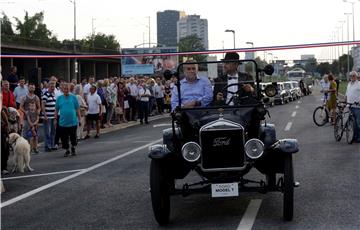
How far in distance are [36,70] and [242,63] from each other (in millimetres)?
11586

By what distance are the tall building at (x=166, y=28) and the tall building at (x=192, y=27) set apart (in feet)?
5.21

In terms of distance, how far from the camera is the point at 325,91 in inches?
813

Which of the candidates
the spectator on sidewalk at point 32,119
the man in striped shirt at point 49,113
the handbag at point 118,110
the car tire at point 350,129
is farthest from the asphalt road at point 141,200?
the handbag at point 118,110

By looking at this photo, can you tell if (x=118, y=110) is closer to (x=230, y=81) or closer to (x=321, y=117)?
(x=321, y=117)

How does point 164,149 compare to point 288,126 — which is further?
point 288,126

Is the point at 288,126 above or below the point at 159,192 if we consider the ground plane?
above

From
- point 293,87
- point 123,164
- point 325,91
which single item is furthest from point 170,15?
point 123,164

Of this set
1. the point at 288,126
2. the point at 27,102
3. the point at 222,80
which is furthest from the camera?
the point at 288,126

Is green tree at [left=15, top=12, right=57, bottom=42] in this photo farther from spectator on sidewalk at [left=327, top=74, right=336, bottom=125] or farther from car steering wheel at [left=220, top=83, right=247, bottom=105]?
car steering wheel at [left=220, top=83, right=247, bottom=105]

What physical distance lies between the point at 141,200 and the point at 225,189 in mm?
2050

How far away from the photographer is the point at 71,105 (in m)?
14.4

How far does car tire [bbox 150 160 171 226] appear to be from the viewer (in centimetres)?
682

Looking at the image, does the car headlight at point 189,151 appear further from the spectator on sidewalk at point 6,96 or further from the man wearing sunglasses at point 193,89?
the spectator on sidewalk at point 6,96

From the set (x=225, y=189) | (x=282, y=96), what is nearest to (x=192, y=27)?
(x=282, y=96)
